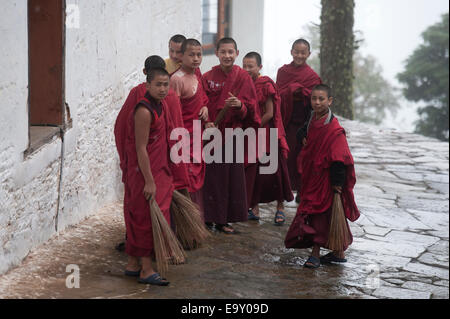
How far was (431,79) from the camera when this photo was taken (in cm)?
2278

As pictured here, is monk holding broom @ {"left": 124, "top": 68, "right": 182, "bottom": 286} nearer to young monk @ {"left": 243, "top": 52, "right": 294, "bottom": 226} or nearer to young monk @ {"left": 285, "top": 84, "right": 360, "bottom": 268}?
young monk @ {"left": 285, "top": 84, "right": 360, "bottom": 268}

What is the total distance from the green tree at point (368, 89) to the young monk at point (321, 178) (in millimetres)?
25508

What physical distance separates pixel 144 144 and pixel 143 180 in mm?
234

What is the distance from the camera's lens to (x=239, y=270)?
15.5ft

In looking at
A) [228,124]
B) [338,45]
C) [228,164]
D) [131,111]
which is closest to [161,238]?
[131,111]

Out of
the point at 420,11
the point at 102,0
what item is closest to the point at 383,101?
the point at 102,0

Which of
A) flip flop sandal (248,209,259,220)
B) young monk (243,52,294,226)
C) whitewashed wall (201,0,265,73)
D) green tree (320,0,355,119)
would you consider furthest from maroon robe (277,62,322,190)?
whitewashed wall (201,0,265,73)

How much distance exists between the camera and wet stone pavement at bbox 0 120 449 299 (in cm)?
417

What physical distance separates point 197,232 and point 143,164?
0.77m

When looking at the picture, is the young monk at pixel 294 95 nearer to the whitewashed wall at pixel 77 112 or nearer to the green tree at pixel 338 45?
the whitewashed wall at pixel 77 112

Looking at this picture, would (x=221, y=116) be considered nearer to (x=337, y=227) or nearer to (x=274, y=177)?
(x=274, y=177)

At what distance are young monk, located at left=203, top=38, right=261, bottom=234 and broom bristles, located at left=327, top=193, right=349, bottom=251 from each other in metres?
1.15

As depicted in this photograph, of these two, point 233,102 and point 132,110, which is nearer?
point 132,110
